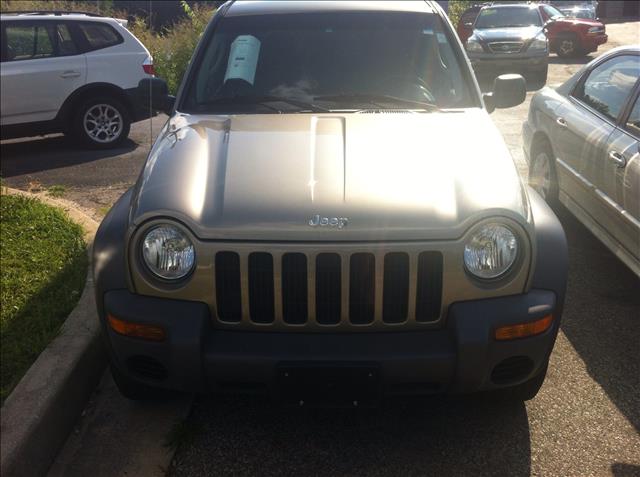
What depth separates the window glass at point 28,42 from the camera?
8805mm

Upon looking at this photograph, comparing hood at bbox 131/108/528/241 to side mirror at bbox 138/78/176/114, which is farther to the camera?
side mirror at bbox 138/78/176/114

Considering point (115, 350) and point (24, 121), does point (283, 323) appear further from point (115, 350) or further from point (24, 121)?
point (24, 121)

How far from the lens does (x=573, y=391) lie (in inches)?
149

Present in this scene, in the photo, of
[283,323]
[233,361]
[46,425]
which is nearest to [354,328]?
[283,323]

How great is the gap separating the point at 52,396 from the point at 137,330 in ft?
1.90

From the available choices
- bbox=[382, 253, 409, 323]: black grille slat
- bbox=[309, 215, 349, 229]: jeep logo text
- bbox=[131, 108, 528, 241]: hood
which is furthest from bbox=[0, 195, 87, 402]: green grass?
bbox=[382, 253, 409, 323]: black grille slat

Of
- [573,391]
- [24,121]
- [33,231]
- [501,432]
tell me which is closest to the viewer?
[501,432]

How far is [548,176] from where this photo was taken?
20.6 feet

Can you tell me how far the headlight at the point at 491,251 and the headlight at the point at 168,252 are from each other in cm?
111

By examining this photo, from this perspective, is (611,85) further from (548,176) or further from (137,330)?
(137,330)

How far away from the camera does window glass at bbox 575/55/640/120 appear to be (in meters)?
5.13

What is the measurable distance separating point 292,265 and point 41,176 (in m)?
5.77

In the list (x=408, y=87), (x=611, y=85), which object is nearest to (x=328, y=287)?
(x=408, y=87)

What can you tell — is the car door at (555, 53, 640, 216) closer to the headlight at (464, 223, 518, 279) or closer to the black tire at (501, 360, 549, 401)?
the black tire at (501, 360, 549, 401)
